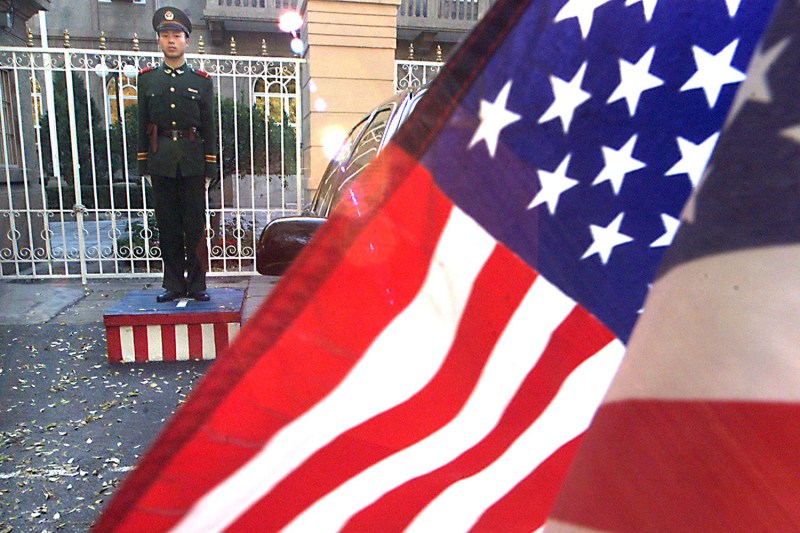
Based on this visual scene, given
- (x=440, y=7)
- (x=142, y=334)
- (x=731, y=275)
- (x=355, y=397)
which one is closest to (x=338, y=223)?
(x=355, y=397)

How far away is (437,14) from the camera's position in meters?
19.6

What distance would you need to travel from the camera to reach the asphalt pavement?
2.66 meters

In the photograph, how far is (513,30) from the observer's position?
80 cm

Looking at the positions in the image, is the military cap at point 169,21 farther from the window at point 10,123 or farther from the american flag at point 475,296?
the american flag at point 475,296

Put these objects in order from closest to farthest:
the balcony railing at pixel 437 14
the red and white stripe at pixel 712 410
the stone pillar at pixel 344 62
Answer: the red and white stripe at pixel 712 410, the stone pillar at pixel 344 62, the balcony railing at pixel 437 14

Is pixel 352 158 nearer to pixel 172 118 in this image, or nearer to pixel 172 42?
pixel 172 118

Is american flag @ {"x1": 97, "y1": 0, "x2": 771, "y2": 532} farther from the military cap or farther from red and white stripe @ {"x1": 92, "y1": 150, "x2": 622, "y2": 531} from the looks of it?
the military cap

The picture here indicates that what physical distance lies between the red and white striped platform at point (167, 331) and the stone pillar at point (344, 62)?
303cm

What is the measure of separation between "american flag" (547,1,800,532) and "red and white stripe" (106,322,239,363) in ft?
13.3

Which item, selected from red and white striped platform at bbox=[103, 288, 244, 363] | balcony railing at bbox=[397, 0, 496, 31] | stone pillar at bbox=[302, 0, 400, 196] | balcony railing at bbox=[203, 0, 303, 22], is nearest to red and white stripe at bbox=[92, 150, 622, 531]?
red and white striped platform at bbox=[103, 288, 244, 363]

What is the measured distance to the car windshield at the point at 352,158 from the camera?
10.8 ft

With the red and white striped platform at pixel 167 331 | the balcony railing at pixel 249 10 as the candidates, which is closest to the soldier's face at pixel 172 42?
the red and white striped platform at pixel 167 331

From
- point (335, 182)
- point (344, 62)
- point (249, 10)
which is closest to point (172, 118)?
point (335, 182)

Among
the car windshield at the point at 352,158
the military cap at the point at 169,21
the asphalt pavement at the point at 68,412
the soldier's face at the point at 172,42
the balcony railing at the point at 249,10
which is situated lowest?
the asphalt pavement at the point at 68,412
